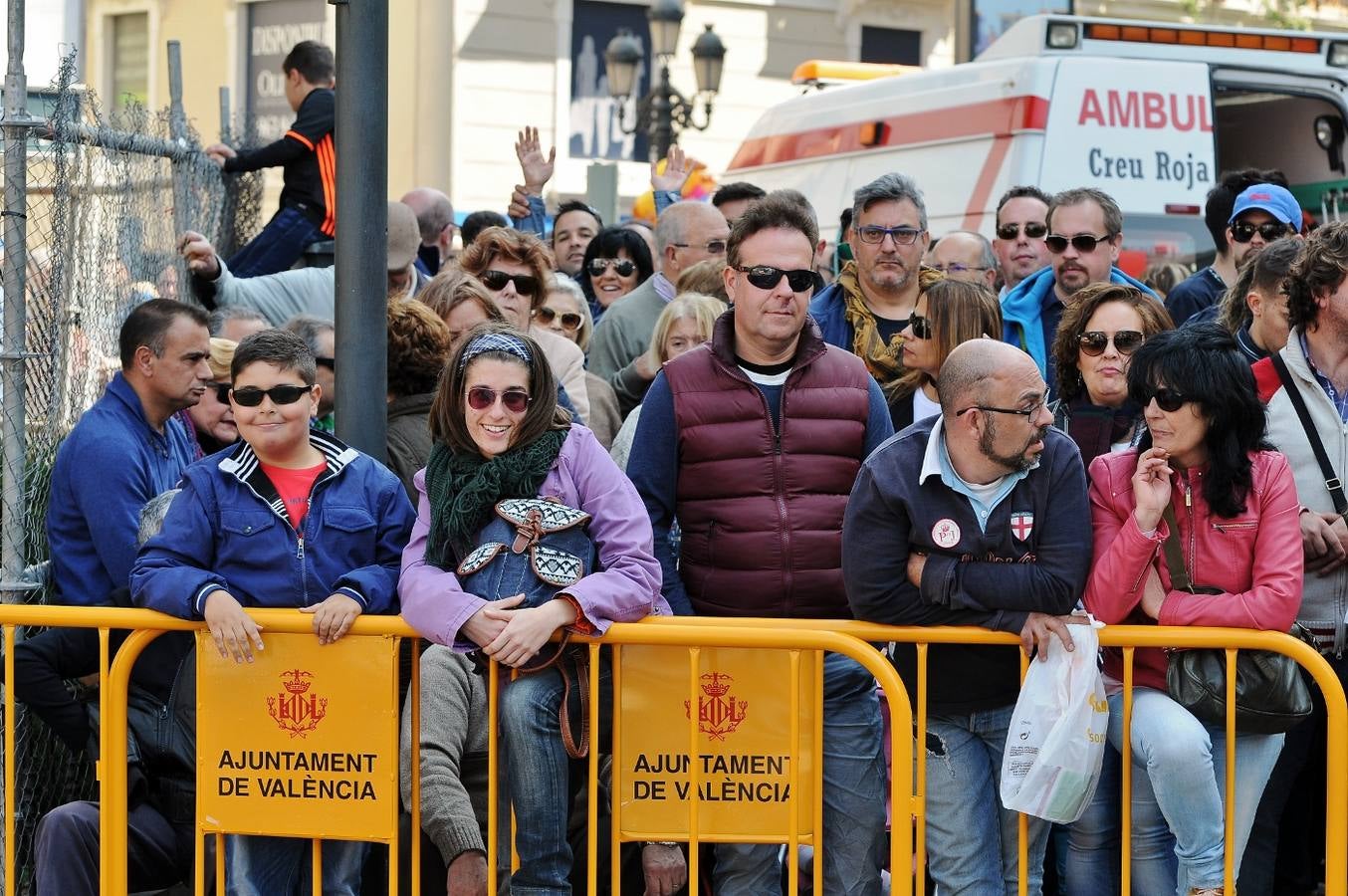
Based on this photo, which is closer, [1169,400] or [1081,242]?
[1169,400]

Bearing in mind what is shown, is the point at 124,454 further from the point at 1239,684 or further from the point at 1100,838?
the point at 1239,684

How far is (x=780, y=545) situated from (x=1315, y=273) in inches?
66.1

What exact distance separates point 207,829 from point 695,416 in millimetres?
1629

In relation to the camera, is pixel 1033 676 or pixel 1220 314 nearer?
pixel 1033 676

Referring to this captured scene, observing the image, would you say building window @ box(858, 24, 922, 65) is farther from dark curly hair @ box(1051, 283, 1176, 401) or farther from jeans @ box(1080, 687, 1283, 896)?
jeans @ box(1080, 687, 1283, 896)

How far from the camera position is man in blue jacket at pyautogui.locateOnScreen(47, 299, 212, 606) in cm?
509

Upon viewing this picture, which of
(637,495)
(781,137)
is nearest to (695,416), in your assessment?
Result: (637,495)

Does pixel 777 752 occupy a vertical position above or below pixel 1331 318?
below

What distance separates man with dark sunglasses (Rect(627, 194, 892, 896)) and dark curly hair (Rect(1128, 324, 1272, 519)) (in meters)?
0.76

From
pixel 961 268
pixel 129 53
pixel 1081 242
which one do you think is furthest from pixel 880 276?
pixel 129 53

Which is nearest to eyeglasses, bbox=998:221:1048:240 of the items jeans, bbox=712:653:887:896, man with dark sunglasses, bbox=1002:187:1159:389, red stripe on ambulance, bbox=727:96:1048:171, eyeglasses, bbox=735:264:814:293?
man with dark sunglasses, bbox=1002:187:1159:389

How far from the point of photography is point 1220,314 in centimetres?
574

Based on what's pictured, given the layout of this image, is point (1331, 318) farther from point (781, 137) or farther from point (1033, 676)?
point (781, 137)

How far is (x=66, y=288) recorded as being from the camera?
5547 millimetres
